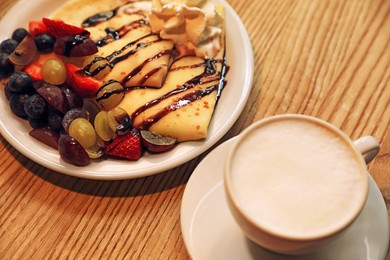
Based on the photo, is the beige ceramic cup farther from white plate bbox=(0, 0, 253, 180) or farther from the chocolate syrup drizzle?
the chocolate syrup drizzle

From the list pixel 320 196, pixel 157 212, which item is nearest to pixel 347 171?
pixel 320 196

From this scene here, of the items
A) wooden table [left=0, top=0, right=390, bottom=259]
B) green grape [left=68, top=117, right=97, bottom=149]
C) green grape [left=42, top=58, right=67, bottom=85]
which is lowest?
wooden table [left=0, top=0, right=390, bottom=259]

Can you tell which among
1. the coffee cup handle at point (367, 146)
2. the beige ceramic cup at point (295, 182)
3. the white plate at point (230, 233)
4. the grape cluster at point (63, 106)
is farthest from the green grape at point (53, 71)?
the coffee cup handle at point (367, 146)

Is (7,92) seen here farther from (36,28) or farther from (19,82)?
(36,28)

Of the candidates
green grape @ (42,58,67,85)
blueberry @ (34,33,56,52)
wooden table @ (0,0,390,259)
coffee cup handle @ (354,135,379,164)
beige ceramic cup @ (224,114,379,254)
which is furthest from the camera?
blueberry @ (34,33,56,52)

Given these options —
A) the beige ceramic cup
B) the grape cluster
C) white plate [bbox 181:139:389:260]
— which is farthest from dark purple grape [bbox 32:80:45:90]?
the beige ceramic cup

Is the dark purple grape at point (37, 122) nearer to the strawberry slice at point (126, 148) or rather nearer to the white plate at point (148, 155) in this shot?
the white plate at point (148, 155)

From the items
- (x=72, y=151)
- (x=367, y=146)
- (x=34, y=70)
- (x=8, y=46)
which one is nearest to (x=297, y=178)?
(x=367, y=146)
